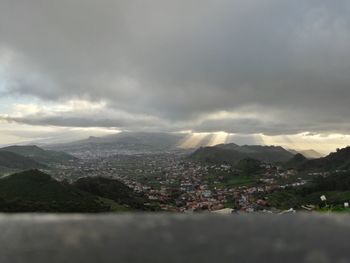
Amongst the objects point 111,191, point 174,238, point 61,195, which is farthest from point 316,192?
point 174,238

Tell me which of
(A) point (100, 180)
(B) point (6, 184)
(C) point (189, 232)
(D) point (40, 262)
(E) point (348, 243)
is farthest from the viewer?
(A) point (100, 180)

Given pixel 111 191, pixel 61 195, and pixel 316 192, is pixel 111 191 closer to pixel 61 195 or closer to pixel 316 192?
pixel 61 195

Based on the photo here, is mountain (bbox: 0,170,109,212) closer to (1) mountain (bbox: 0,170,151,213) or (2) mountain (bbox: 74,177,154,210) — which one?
(1) mountain (bbox: 0,170,151,213)

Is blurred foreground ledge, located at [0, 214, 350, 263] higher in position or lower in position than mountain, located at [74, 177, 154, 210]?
higher

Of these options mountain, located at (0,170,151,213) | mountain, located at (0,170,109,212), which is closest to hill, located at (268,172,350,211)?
mountain, located at (0,170,151,213)

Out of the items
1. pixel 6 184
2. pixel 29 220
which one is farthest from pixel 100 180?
pixel 29 220

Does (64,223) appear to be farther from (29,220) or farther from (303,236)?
(303,236)
